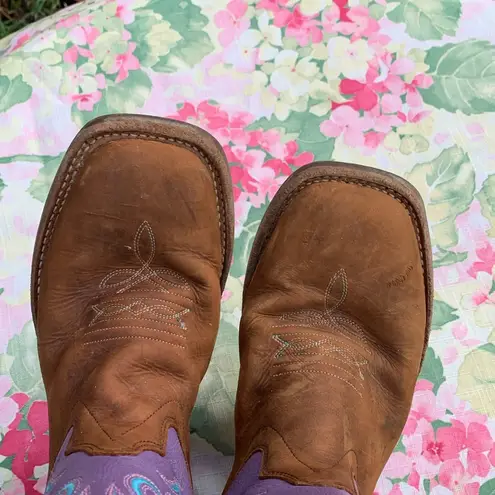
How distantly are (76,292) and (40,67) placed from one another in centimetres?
38

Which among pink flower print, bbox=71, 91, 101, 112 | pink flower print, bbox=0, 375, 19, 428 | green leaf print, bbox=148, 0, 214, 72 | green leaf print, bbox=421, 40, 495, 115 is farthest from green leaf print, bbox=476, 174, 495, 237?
pink flower print, bbox=0, 375, 19, 428

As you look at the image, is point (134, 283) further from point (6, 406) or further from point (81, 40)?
point (81, 40)

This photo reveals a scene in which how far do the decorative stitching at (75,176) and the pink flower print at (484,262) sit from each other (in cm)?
37

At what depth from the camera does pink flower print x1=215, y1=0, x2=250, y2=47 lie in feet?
3.02

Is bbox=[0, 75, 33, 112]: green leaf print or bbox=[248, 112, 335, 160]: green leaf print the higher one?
bbox=[0, 75, 33, 112]: green leaf print

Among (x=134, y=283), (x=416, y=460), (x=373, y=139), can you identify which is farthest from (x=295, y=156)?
(x=416, y=460)

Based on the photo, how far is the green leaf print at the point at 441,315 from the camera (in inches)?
33.1

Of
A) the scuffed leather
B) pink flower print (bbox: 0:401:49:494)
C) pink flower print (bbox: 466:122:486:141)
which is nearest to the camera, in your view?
the scuffed leather

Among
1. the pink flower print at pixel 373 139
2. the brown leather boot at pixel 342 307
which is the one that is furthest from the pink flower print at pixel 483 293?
the pink flower print at pixel 373 139

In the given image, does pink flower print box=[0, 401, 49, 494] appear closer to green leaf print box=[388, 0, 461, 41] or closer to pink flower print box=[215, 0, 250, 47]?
pink flower print box=[215, 0, 250, 47]

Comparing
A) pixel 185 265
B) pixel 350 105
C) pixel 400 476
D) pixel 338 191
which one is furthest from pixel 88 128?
pixel 400 476

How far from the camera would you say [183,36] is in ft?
3.01

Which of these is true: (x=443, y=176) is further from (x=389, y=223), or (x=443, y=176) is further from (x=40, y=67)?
(x=40, y=67)

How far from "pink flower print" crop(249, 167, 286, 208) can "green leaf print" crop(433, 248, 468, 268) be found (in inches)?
9.7
